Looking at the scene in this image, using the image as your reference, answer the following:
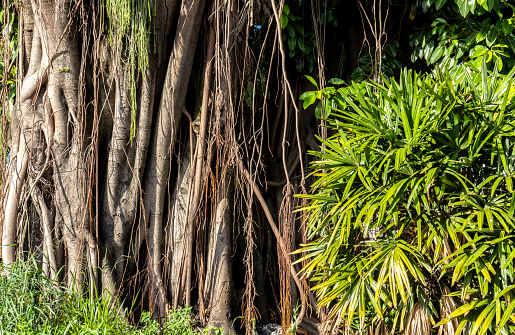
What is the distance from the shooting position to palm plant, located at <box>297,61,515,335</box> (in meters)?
1.77

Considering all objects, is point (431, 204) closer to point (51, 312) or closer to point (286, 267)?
point (286, 267)

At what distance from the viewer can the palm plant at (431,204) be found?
69.8 inches

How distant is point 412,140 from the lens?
6.37 feet

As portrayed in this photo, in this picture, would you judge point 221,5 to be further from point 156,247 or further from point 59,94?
point 156,247

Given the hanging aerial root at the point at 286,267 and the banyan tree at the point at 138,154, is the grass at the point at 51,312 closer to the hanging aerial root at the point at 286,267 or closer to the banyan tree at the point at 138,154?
the banyan tree at the point at 138,154

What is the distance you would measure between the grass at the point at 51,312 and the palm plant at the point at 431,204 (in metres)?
1.13

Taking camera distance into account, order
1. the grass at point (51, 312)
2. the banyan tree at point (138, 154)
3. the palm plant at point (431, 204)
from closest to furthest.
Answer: the palm plant at point (431, 204)
the grass at point (51, 312)
the banyan tree at point (138, 154)

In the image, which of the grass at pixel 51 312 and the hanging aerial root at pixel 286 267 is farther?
the hanging aerial root at pixel 286 267

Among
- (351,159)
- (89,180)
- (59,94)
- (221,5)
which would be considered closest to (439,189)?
(351,159)

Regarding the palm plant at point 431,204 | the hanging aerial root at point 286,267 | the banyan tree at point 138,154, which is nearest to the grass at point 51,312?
the banyan tree at point 138,154

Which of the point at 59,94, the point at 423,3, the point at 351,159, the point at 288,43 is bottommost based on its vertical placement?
the point at 351,159

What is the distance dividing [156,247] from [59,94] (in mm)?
1143

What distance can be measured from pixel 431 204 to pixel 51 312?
6.74 ft

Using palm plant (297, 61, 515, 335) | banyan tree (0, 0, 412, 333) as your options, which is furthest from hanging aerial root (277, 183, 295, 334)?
palm plant (297, 61, 515, 335)
